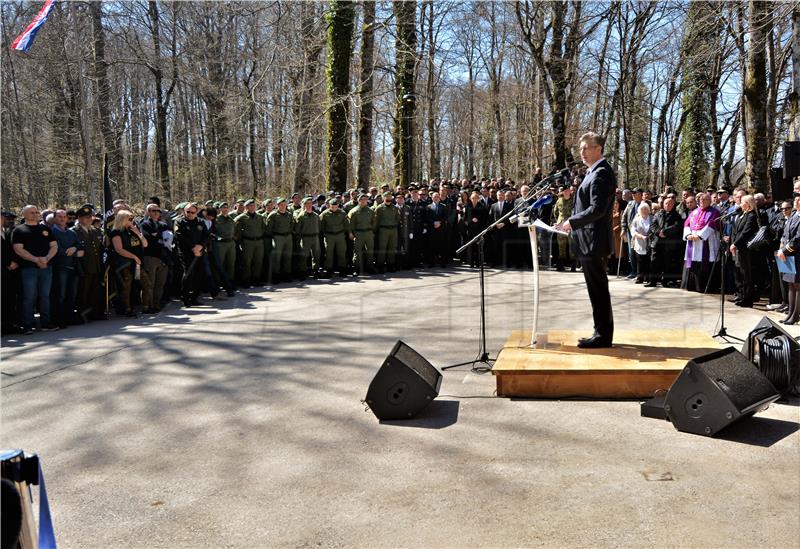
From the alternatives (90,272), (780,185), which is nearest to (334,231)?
(90,272)

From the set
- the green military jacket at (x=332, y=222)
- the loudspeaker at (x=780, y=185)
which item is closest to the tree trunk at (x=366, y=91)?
the green military jacket at (x=332, y=222)

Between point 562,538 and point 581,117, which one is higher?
point 581,117

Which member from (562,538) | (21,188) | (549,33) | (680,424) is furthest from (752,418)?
(21,188)

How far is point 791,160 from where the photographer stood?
29.2 ft

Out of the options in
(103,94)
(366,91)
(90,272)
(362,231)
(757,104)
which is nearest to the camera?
(90,272)

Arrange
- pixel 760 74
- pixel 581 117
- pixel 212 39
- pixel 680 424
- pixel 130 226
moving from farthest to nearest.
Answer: pixel 581 117, pixel 212 39, pixel 760 74, pixel 130 226, pixel 680 424

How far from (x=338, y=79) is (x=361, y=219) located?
686cm

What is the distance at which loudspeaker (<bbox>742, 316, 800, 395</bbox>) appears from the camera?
5.82 metres

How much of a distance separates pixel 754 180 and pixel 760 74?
2.36 m

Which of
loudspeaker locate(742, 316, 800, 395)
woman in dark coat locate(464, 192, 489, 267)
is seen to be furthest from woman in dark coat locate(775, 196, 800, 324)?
woman in dark coat locate(464, 192, 489, 267)

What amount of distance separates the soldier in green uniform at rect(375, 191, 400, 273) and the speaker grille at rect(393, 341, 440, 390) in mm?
10283

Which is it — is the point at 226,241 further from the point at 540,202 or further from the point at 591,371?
the point at 591,371

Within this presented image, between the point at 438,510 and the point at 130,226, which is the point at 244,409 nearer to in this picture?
the point at 438,510

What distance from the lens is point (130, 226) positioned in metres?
11.3
